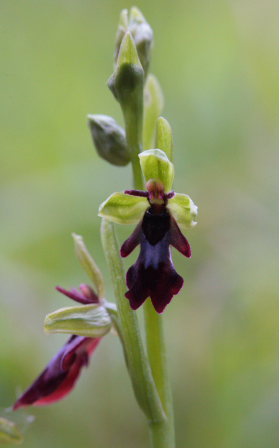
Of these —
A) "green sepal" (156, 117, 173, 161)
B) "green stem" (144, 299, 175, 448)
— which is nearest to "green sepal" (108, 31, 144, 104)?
"green sepal" (156, 117, 173, 161)

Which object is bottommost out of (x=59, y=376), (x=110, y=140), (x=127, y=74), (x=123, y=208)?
(x=59, y=376)

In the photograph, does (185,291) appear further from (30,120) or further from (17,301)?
(30,120)

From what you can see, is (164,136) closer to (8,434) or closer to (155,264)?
(155,264)

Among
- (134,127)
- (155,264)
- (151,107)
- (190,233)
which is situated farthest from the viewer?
(190,233)

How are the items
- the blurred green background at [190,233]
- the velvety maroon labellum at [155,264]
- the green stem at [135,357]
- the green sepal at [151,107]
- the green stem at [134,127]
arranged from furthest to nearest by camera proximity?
the blurred green background at [190,233] < the green sepal at [151,107] < the green stem at [134,127] < the green stem at [135,357] < the velvety maroon labellum at [155,264]

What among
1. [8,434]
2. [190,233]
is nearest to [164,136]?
[8,434]

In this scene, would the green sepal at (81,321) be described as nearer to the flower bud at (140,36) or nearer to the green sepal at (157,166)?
the green sepal at (157,166)

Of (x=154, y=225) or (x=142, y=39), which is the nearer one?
(x=154, y=225)

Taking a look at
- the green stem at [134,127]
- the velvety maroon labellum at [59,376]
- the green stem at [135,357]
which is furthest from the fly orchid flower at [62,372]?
the green stem at [134,127]
